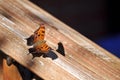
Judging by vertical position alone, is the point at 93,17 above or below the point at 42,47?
below

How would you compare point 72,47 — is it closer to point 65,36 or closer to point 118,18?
point 65,36

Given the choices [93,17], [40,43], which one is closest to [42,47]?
[40,43]

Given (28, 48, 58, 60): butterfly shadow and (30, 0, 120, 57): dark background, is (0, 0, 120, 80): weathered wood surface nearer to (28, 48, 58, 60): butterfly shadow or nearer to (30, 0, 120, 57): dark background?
(28, 48, 58, 60): butterfly shadow

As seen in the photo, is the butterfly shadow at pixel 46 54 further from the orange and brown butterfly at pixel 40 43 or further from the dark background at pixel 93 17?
the dark background at pixel 93 17

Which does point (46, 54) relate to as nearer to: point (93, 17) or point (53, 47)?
point (53, 47)

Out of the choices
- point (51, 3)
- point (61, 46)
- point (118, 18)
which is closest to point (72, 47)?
point (61, 46)

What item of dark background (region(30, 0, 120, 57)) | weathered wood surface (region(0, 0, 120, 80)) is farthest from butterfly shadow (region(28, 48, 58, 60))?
dark background (region(30, 0, 120, 57))

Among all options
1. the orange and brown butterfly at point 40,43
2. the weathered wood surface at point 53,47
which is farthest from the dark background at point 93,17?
the orange and brown butterfly at point 40,43
